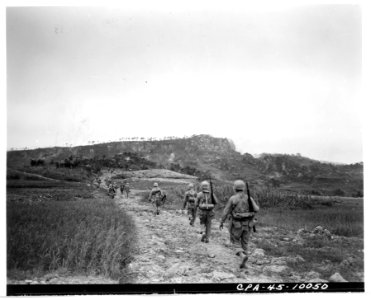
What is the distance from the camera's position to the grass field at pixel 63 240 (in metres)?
7.63

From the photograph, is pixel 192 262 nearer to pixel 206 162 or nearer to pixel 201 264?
pixel 201 264

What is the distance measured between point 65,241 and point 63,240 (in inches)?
7.1

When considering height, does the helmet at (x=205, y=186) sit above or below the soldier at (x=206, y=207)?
above

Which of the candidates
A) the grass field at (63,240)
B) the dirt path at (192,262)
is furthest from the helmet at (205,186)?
the grass field at (63,240)

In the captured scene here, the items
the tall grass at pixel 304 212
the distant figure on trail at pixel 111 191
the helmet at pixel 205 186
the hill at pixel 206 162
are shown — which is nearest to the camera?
the helmet at pixel 205 186

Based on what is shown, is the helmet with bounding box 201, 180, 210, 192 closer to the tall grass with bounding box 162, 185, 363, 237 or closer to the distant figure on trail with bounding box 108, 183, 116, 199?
the tall grass with bounding box 162, 185, 363, 237

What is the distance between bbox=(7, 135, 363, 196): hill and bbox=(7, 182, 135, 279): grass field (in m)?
1.84

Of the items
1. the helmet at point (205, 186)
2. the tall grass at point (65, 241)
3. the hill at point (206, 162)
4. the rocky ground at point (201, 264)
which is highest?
the hill at point (206, 162)

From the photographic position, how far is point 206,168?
43.8 ft

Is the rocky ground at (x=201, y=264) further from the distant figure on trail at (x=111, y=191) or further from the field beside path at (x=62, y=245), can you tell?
the distant figure on trail at (x=111, y=191)

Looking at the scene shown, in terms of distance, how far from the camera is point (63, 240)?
853cm

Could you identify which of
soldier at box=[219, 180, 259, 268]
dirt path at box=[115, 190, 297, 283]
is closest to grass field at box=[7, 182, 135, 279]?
dirt path at box=[115, 190, 297, 283]

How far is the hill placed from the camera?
1123 cm

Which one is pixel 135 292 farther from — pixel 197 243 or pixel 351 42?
pixel 351 42
